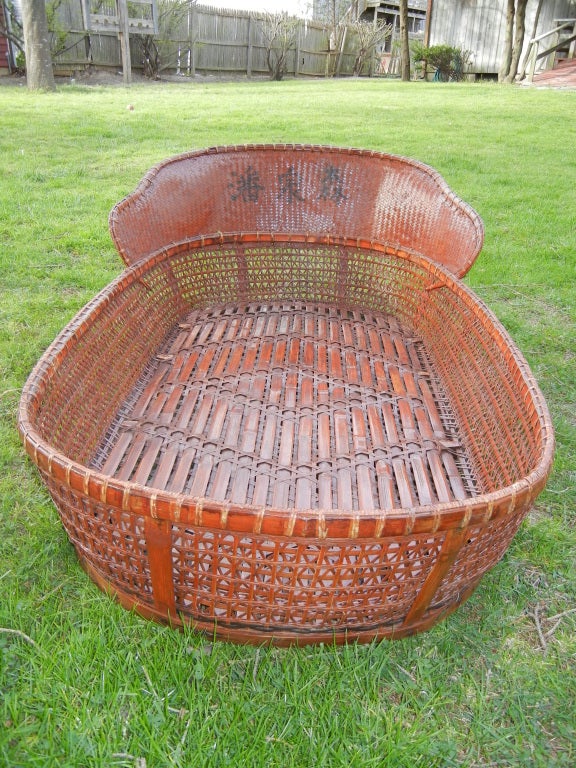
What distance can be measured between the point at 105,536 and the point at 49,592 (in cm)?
38

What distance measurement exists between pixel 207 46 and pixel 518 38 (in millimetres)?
6628

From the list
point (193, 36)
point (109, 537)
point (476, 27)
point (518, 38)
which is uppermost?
point (476, 27)

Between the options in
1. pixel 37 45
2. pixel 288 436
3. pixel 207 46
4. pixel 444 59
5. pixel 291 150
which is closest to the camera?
pixel 288 436

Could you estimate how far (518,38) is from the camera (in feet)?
41.1

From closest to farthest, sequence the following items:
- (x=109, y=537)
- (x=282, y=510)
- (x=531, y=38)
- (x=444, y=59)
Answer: (x=282, y=510)
(x=109, y=537)
(x=531, y=38)
(x=444, y=59)

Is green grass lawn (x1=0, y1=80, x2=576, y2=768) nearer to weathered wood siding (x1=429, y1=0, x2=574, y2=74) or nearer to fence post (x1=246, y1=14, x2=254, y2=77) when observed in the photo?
fence post (x1=246, y1=14, x2=254, y2=77)

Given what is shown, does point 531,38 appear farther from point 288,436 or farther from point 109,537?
point 109,537

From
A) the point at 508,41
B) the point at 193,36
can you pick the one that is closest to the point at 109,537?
the point at 508,41

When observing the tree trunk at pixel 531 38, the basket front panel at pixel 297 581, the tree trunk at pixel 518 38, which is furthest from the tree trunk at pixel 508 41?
the basket front panel at pixel 297 581

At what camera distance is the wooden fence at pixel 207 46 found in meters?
11.5

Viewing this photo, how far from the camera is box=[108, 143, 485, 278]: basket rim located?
2.14 metres

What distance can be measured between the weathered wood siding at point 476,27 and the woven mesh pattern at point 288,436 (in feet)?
48.1

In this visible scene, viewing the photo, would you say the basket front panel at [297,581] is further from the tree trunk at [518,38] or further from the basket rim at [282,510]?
the tree trunk at [518,38]

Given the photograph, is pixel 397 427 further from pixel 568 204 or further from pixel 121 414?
pixel 568 204
